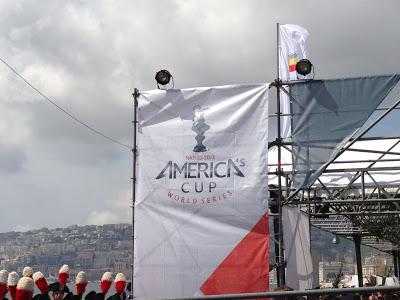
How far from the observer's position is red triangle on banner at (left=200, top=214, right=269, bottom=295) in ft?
34.6

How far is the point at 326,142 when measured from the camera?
11.1 metres

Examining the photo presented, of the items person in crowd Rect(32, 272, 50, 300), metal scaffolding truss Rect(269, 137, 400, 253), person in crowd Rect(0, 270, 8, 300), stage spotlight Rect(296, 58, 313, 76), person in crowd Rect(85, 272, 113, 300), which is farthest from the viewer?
metal scaffolding truss Rect(269, 137, 400, 253)

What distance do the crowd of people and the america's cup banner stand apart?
3.62 feet

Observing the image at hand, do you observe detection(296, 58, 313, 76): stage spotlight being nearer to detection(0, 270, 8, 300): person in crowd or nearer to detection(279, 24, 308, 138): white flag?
detection(279, 24, 308, 138): white flag

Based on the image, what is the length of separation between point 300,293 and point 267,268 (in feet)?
15.4

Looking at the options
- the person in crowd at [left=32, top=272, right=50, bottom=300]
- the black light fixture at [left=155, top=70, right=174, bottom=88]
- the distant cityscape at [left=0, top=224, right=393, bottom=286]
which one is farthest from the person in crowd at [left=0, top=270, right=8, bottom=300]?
the distant cityscape at [left=0, top=224, right=393, bottom=286]

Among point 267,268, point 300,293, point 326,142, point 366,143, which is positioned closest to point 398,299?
point 300,293

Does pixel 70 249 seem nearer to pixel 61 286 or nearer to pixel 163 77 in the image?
pixel 163 77

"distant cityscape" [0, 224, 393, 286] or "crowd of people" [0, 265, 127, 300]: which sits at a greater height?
"distant cityscape" [0, 224, 393, 286]

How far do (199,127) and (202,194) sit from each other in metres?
1.12

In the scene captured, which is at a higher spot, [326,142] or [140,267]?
[326,142]

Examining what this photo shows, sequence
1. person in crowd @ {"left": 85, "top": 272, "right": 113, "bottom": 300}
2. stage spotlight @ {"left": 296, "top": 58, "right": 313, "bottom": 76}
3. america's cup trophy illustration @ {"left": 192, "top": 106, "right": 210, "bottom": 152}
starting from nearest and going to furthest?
person in crowd @ {"left": 85, "top": 272, "right": 113, "bottom": 300} < america's cup trophy illustration @ {"left": 192, "top": 106, "right": 210, "bottom": 152} < stage spotlight @ {"left": 296, "top": 58, "right": 313, "bottom": 76}

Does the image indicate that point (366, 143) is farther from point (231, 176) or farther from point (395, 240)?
point (395, 240)

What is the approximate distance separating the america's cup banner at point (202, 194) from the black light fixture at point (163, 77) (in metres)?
0.27
